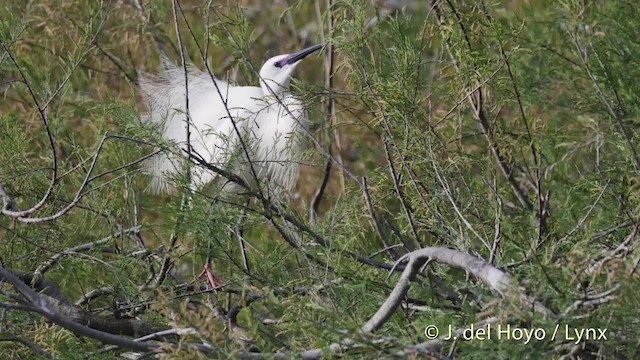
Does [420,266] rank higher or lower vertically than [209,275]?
higher

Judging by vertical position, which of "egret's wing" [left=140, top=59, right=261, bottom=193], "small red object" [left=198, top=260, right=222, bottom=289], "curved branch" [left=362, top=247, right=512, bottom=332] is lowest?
"small red object" [left=198, top=260, right=222, bottom=289]

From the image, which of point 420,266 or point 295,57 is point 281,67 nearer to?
point 295,57

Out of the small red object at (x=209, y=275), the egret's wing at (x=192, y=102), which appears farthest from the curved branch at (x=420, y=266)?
the egret's wing at (x=192, y=102)

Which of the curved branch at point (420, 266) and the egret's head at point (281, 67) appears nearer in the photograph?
A: the curved branch at point (420, 266)

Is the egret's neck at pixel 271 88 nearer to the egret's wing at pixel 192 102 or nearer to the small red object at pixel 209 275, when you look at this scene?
the egret's wing at pixel 192 102

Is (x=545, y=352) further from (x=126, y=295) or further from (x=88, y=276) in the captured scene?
(x=88, y=276)

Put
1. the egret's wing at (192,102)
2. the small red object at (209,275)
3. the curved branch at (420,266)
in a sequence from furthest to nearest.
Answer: the egret's wing at (192,102)
the small red object at (209,275)
the curved branch at (420,266)

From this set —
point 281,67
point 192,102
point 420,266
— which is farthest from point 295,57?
point 420,266

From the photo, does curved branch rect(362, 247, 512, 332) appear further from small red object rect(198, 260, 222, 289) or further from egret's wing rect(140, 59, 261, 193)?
egret's wing rect(140, 59, 261, 193)

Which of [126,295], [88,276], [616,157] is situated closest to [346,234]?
[126,295]

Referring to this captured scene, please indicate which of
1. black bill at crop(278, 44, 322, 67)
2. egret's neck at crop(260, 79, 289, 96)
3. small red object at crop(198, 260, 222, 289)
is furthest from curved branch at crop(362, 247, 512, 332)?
black bill at crop(278, 44, 322, 67)

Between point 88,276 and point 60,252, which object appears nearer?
point 60,252

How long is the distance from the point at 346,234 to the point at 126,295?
47 centimetres

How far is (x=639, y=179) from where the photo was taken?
1.86 metres
